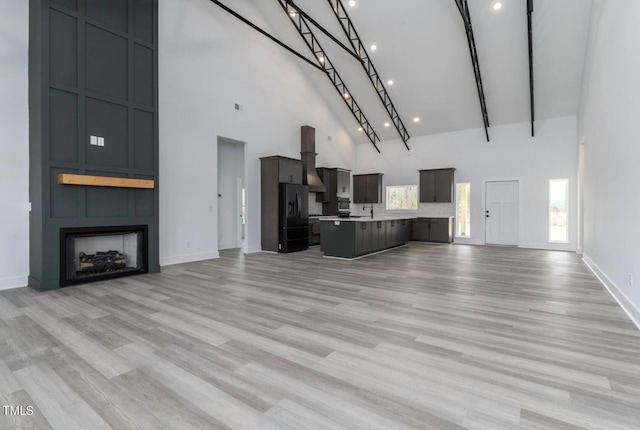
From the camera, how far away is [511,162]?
9.25 m

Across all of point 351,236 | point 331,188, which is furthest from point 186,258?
point 331,188

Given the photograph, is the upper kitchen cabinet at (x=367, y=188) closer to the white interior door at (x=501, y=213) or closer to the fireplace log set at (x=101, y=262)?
the white interior door at (x=501, y=213)

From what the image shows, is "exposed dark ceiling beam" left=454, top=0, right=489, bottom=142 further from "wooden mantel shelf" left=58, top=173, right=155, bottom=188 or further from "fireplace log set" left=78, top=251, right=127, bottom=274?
"fireplace log set" left=78, top=251, right=127, bottom=274

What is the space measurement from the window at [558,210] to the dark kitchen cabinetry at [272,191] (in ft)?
23.4

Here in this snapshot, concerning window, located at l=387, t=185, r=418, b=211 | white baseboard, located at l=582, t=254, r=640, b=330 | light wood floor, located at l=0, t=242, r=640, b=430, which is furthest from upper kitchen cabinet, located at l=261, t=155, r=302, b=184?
white baseboard, located at l=582, t=254, r=640, b=330

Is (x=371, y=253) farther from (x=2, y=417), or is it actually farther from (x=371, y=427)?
(x=2, y=417)

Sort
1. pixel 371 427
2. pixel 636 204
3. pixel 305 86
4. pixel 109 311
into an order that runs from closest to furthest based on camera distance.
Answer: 1. pixel 371 427
2. pixel 636 204
3. pixel 109 311
4. pixel 305 86

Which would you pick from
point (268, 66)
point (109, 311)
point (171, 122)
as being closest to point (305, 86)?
point (268, 66)

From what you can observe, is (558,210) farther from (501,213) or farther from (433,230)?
(433,230)

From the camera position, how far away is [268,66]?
8336 millimetres

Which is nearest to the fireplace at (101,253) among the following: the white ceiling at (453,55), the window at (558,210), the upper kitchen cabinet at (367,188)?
the white ceiling at (453,55)

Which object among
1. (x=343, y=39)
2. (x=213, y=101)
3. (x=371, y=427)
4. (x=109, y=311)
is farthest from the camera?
(x=343, y=39)

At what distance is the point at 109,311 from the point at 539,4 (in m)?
8.75

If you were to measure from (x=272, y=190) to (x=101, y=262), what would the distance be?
12.7ft
